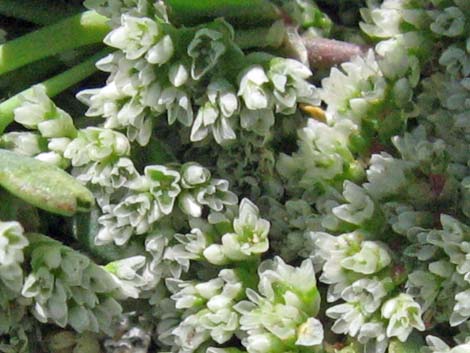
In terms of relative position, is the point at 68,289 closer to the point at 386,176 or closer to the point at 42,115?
the point at 42,115

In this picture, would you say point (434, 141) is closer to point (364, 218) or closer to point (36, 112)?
point (364, 218)

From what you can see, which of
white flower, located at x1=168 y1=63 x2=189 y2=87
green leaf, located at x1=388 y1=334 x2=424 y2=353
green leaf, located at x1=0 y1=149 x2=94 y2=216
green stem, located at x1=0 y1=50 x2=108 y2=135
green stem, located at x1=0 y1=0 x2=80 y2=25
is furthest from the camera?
green stem, located at x1=0 y1=0 x2=80 y2=25

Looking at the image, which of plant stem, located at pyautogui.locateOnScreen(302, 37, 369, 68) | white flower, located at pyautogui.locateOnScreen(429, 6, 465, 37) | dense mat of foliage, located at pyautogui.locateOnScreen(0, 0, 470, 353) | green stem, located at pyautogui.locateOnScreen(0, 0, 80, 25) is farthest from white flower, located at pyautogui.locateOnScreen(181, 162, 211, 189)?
white flower, located at pyautogui.locateOnScreen(429, 6, 465, 37)

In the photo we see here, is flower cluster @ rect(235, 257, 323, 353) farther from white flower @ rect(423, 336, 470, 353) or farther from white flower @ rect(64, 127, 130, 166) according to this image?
white flower @ rect(64, 127, 130, 166)

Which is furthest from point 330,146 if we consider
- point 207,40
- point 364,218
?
point 207,40

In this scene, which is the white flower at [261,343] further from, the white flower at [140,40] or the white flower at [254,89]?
the white flower at [140,40]

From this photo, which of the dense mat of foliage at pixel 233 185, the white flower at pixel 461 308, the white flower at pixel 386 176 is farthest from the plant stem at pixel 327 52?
the white flower at pixel 461 308

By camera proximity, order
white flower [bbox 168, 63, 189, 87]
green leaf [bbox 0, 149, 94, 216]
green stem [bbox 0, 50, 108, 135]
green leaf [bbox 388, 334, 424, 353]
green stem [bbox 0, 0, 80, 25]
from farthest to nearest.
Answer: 1. green stem [bbox 0, 0, 80, 25]
2. green stem [bbox 0, 50, 108, 135]
3. white flower [bbox 168, 63, 189, 87]
4. green leaf [bbox 388, 334, 424, 353]
5. green leaf [bbox 0, 149, 94, 216]
